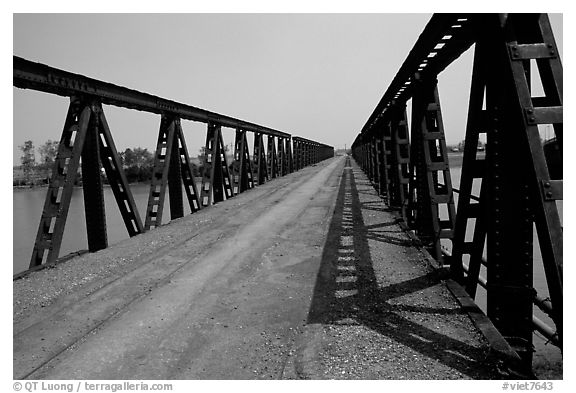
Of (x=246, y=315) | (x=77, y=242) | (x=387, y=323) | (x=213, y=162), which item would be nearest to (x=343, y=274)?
(x=387, y=323)

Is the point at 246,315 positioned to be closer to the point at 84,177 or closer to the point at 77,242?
the point at 84,177

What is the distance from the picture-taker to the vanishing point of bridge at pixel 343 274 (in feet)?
11.9

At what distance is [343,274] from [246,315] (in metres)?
2.19

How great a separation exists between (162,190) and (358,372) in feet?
28.3

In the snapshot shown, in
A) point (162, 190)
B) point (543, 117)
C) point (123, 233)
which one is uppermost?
point (543, 117)

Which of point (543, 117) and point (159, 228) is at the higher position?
point (543, 117)

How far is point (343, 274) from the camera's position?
254 inches

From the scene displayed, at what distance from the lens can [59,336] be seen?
444 centimetres

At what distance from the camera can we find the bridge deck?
3727 mm

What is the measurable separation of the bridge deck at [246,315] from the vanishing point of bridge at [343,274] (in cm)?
2

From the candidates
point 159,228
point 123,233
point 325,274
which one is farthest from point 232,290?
point 123,233

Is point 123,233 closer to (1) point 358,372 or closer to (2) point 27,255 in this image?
(2) point 27,255

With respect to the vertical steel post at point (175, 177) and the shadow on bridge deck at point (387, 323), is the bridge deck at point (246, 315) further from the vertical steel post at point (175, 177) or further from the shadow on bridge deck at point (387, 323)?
the vertical steel post at point (175, 177)

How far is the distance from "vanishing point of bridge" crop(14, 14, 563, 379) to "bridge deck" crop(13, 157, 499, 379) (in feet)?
0.08
